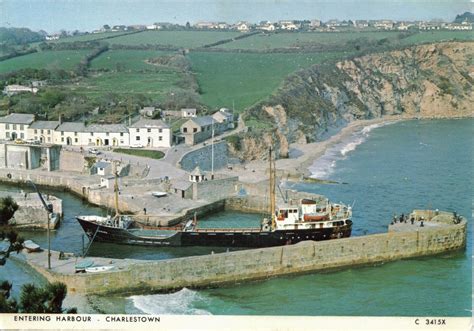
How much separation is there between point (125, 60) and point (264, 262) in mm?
36345

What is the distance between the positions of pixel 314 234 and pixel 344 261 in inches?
60.5

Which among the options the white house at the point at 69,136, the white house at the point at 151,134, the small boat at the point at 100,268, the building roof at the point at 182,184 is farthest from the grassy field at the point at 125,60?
the small boat at the point at 100,268

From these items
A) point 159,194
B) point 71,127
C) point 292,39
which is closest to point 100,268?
point 159,194

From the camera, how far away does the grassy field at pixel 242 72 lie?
4322 centimetres

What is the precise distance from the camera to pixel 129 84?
1761 inches

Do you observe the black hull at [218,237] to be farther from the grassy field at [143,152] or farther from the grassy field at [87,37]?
the grassy field at [87,37]

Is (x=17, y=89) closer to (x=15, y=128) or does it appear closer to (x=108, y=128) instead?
(x=15, y=128)

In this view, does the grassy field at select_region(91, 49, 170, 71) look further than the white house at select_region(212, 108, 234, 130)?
Answer: Yes

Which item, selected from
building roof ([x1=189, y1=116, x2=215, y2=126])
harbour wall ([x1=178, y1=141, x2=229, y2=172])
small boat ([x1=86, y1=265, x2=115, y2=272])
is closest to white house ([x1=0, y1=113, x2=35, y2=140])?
building roof ([x1=189, y1=116, x2=215, y2=126])

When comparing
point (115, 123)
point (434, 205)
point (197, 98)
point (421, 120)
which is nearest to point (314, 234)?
point (434, 205)

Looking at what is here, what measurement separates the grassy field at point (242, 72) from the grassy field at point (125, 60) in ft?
9.48

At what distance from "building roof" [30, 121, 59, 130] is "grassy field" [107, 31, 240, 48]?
19.2 m

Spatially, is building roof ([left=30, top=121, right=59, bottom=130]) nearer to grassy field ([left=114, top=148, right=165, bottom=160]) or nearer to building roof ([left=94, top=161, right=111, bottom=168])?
grassy field ([left=114, top=148, right=165, bottom=160])

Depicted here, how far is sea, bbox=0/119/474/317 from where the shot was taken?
15539mm
